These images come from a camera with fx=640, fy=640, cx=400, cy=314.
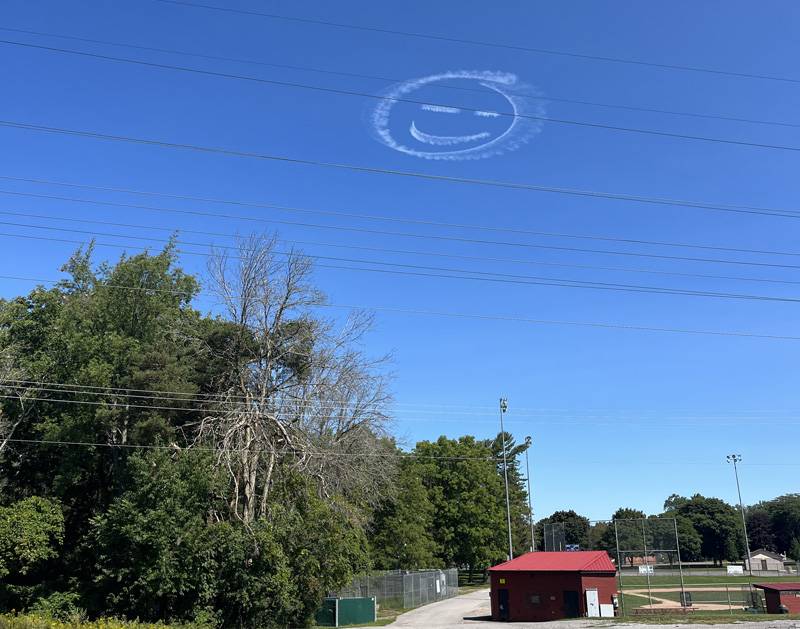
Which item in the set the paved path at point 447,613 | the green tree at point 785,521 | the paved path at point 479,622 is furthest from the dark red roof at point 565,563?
the green tree at point 785,521

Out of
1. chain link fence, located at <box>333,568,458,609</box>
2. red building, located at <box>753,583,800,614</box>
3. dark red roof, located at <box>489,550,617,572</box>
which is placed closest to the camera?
red building, located at <box>753,583,800,614</box>

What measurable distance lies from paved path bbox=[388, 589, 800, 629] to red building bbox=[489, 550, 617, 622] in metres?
1.66

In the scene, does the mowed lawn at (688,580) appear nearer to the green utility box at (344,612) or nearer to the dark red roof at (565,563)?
the dark red roof at (565,563)

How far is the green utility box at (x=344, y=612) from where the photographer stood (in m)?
38.2

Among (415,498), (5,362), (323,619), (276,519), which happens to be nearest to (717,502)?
(415,498)

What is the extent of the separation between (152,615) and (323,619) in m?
11.5

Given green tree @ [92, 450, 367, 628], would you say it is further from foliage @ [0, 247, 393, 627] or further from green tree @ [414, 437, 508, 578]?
green tree @ [414, 437, 508, 578]

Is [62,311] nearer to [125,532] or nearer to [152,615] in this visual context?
[125,532]

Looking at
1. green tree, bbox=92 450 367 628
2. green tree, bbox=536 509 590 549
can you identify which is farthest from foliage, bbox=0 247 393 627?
green tree, bbox=536 509 590 549

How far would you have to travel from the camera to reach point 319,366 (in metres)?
38.4

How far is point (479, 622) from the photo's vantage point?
39.1 metres

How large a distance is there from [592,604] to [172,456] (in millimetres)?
26685

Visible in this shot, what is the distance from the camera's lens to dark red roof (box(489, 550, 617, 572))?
132 ft

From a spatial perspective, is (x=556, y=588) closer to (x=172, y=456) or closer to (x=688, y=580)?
(x=172, y=456)
